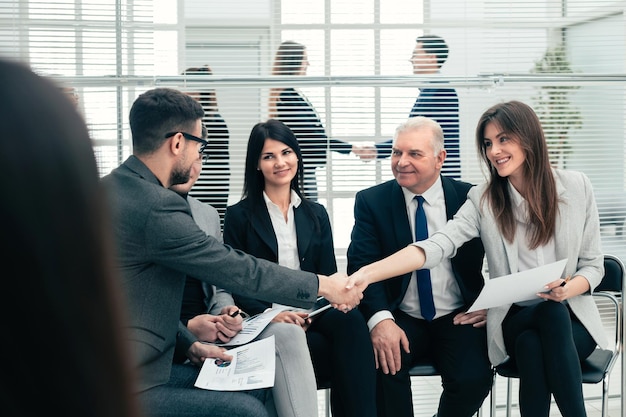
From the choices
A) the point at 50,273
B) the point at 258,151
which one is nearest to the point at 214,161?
the point at 258,151

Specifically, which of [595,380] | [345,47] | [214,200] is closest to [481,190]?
[595,380]

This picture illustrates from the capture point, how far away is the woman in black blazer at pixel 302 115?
3578 mm

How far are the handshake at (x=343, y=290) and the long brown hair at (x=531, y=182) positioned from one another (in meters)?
0.64

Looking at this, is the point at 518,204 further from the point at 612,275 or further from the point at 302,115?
the point at 302,115

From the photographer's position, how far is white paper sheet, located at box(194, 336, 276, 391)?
2096mm

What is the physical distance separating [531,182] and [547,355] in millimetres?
701

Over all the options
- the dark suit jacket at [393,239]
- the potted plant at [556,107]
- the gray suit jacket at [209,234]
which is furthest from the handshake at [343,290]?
the potted plant at [556,107]

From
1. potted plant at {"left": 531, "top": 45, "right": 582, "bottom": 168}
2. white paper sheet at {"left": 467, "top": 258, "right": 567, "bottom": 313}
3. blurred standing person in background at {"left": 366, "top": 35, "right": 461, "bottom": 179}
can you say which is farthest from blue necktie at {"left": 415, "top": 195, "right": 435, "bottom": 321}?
potted plant at {"left": 531, "top": 45, "right": 582, "bottom": 168}

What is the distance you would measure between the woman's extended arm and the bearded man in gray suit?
22.9 inches

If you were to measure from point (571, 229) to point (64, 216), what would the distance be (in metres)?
2.62

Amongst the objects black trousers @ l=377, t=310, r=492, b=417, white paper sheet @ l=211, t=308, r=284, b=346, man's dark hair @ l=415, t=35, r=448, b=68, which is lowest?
black trousers @ l=377, t=310, r=492, b=417

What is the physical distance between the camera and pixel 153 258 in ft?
6.70

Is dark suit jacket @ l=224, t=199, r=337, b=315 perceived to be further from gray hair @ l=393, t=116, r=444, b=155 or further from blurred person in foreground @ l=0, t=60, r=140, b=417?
blurred person in foreground @ l=0, t=60, r=140, b=417

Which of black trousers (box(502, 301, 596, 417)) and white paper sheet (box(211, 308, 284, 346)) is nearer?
white paper sheet (box(211, 308, 284, 346))
